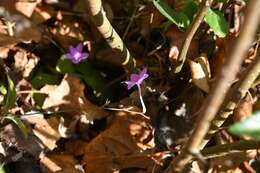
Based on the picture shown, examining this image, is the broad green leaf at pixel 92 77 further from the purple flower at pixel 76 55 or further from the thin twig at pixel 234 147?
the thin twig at pixel 234 147

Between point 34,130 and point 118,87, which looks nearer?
point 34,130

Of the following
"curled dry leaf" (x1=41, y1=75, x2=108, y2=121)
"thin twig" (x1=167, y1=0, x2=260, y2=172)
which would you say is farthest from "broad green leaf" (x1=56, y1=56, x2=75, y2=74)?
"thin twig" (x1=167, y1=0, x2=260, y2=172)

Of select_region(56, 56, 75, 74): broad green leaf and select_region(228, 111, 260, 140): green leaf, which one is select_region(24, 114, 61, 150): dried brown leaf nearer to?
select_region(56, 56, 75, 74): broad green leaf

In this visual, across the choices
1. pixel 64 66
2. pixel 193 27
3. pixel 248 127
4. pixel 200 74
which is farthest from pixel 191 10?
pixel 248 127

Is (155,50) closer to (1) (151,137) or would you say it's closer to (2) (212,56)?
(2) (212,56)

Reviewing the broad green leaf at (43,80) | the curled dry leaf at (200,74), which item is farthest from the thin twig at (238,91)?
the broad green leaf at (43,80)

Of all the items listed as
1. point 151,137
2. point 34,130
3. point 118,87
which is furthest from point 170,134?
point 34,130
